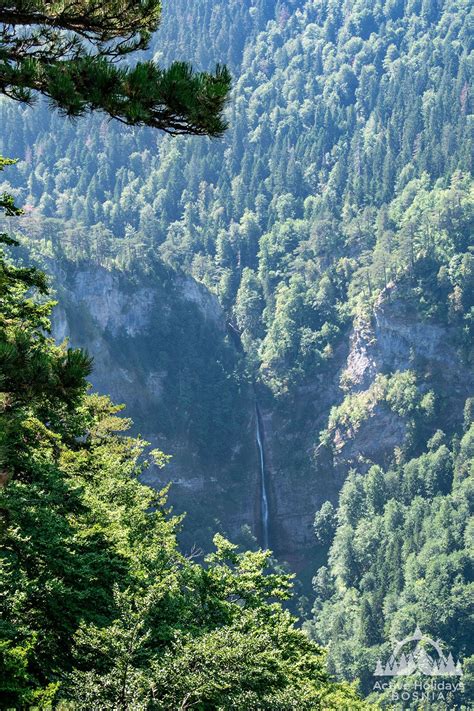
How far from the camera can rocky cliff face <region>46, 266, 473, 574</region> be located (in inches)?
5212

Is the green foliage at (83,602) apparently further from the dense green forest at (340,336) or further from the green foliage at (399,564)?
the green foliage at (399,564)

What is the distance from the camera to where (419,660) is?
4058 inches

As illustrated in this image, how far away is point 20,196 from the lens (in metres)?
192

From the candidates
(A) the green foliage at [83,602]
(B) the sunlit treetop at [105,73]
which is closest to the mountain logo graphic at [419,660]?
(A) the green foliage at [83,602]

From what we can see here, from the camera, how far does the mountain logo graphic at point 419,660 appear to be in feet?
332

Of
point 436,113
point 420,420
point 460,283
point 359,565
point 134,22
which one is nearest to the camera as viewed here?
point 134,22

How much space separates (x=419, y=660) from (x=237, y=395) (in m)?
54.5

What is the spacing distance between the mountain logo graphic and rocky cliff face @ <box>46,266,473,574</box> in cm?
2517

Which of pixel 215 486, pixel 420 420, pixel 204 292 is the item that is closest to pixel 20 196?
pixel 204 292

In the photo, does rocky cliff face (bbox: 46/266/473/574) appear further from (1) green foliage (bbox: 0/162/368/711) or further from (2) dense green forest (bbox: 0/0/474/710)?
(1) green foliage (bbox: 0/162/368/711)

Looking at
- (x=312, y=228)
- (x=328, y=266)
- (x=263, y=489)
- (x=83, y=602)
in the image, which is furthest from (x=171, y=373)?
(x=83, y=602)

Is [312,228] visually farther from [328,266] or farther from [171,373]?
[171,373]

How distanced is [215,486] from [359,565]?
22.3m

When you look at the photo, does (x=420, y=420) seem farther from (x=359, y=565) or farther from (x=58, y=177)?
(x=58, y=177)
